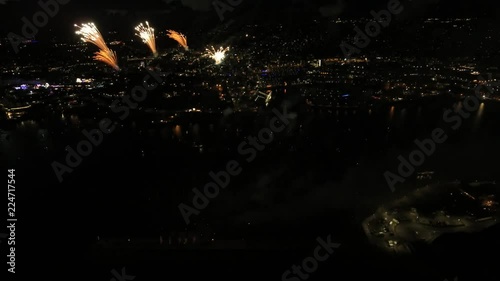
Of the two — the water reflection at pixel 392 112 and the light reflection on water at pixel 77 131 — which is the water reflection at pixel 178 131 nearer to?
the light reflection on water at pixel 77 131

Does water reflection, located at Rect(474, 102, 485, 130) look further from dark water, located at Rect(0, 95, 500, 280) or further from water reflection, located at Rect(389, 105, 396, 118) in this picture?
water reflection, located at Rect(389, 105, 396, 118)

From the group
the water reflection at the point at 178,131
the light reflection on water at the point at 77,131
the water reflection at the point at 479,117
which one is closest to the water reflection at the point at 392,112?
the light reflection on water at the point at 77,131

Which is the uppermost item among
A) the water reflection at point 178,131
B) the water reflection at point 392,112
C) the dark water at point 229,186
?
the water reflection at point 178,131

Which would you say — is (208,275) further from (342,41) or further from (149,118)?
(342,41)

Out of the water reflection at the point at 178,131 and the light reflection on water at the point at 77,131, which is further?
the water reflection at the point at 178,131

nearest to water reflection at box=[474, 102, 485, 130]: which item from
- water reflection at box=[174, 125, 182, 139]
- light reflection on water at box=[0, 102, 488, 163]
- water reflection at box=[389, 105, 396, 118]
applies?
light reflection on water at box=[0, 102, 488, 163]

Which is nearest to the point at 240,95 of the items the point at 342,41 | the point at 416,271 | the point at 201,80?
the point at 201,80

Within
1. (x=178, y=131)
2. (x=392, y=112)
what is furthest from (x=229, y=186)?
(x=392, y=112)

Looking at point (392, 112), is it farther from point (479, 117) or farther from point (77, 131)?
point (77, 131)
